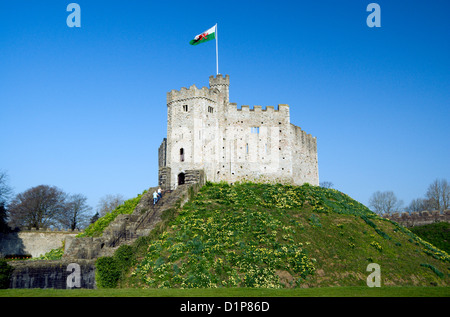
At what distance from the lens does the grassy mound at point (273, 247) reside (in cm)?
2588

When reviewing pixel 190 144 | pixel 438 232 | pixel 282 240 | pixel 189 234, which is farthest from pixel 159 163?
pixel 438 232

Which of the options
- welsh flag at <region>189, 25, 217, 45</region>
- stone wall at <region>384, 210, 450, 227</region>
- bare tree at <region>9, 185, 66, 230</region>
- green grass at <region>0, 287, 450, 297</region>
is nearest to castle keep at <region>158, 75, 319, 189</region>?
welsh flag at <region>189, 25, 217, 45</region>

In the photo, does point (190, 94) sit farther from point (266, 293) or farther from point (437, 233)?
point (437, 233)

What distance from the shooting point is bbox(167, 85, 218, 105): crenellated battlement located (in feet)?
144

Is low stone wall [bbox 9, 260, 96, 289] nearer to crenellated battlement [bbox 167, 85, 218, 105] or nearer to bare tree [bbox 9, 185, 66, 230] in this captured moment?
crenellated battlement [bbox 167, 85, 218, 105]

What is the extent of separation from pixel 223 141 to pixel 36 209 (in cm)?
4800

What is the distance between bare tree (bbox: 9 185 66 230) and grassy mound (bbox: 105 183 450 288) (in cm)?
4927

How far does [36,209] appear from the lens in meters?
77.4

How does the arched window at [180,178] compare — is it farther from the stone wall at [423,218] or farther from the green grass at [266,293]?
the stone wall at [423,218]

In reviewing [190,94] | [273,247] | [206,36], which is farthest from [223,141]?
[273,247]

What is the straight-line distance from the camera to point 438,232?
4975 cm

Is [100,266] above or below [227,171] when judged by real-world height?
below
